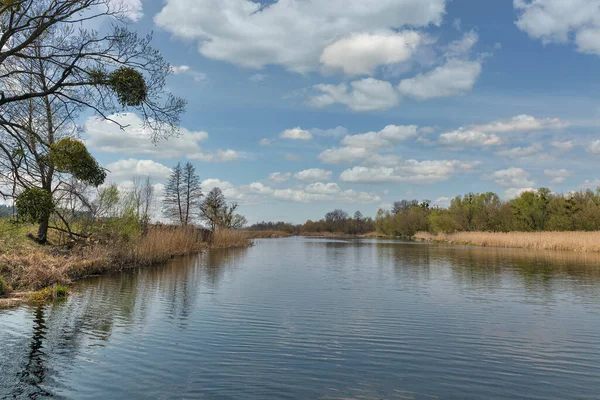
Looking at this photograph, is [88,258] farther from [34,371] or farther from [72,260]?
[34,371]

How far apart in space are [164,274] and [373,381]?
14572mm

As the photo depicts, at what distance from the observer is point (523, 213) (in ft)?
169

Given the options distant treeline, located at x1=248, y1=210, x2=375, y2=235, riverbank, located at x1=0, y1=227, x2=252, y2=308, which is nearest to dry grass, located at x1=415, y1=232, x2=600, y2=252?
riverbank, located at x1=0, y1=227, x2=252, y2=308

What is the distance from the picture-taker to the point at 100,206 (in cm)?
2102

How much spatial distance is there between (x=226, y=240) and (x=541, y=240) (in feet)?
96.7

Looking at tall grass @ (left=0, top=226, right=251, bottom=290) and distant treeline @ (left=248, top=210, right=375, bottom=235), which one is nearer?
tall grass @ (left=0, top=226, right=251, bottom=290)

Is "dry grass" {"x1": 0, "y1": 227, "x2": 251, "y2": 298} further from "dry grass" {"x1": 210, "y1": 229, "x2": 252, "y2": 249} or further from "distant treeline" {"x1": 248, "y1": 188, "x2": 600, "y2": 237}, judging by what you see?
"distant treeline" {"x1": 248, "y1": 188, "x2": 600, "y2": 237}

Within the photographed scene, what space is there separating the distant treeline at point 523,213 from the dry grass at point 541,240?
628 cm

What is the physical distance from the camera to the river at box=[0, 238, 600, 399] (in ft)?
19.4

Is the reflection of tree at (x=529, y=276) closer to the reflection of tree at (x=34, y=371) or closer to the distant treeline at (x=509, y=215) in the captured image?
the reflection of tree at (x=34, y=371)

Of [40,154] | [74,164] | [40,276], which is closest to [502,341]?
[74,164]

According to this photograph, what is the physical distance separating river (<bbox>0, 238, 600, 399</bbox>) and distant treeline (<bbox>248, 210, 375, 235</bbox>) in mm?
98888

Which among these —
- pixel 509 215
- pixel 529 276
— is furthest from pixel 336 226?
pixel 529 276

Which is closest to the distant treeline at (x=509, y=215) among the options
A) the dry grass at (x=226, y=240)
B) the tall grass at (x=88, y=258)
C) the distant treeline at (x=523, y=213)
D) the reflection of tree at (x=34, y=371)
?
the distant treeline at (x=523, y=213)
